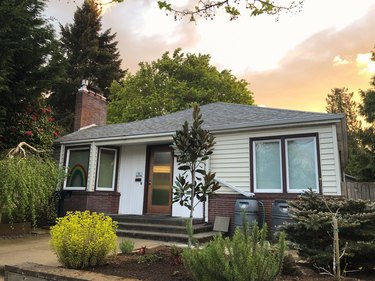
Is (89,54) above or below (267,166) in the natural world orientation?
above

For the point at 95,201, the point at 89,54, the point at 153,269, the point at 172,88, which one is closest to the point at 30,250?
the point at 153,269

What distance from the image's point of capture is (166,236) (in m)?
7.67

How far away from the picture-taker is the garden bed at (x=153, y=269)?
12.6ft

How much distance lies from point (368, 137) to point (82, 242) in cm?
1968

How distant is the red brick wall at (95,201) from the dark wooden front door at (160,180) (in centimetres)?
126

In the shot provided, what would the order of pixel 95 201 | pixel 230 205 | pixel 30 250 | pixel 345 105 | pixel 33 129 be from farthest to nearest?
pixel 345 105 → pixel 95 201 → pixel 33 129 → pixel 230 205 → pixel 30 250

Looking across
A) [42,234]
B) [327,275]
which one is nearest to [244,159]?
[327,275]

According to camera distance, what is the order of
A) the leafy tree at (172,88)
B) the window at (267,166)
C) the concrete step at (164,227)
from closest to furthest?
the concrete step at (164,227), the window at (267,166), the leafy tree at (172,88)

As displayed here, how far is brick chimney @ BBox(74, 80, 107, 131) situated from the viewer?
1425 centimetres

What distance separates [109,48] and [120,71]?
2506 mm

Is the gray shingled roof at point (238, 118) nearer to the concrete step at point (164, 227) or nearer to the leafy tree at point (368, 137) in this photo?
the concrete step at point (164, 227)

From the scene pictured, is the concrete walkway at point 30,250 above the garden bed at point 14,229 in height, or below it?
below

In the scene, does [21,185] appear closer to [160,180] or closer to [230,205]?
[160,180]

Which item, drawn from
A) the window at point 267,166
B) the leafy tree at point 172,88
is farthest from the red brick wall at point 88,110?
the leafy tree at point 172,88
